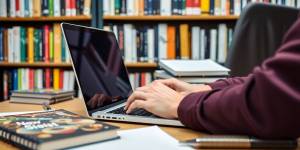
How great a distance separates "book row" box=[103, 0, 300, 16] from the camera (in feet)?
7.64

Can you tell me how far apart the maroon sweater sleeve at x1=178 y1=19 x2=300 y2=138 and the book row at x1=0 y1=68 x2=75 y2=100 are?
1896 mm

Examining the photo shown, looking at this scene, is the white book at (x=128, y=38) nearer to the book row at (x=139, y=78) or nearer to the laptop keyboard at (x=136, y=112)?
the book row at (x=139, y=78)

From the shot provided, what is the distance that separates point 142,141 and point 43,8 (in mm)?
1991

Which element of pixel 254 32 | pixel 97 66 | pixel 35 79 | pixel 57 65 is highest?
pixel 254 32

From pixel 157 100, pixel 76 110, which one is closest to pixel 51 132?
pixel 157 100


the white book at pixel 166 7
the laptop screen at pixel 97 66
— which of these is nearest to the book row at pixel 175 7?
the white book at pixel 166 7

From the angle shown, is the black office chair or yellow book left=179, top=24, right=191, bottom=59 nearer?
the black office chair

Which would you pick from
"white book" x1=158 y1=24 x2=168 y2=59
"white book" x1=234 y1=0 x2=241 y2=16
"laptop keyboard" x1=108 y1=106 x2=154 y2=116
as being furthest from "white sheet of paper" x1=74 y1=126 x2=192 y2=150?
"white book" x1=234 y1=0 x2=241 y2=16

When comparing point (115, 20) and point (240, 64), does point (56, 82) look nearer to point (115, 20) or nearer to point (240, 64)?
point (115, 20)

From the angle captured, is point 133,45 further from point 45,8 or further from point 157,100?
point 157,100

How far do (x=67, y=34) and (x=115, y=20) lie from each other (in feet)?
5.26

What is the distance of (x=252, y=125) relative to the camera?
64 cm

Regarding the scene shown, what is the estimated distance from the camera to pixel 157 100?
0.84 metres

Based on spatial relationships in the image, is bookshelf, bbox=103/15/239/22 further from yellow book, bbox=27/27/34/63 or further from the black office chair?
the black office chair
